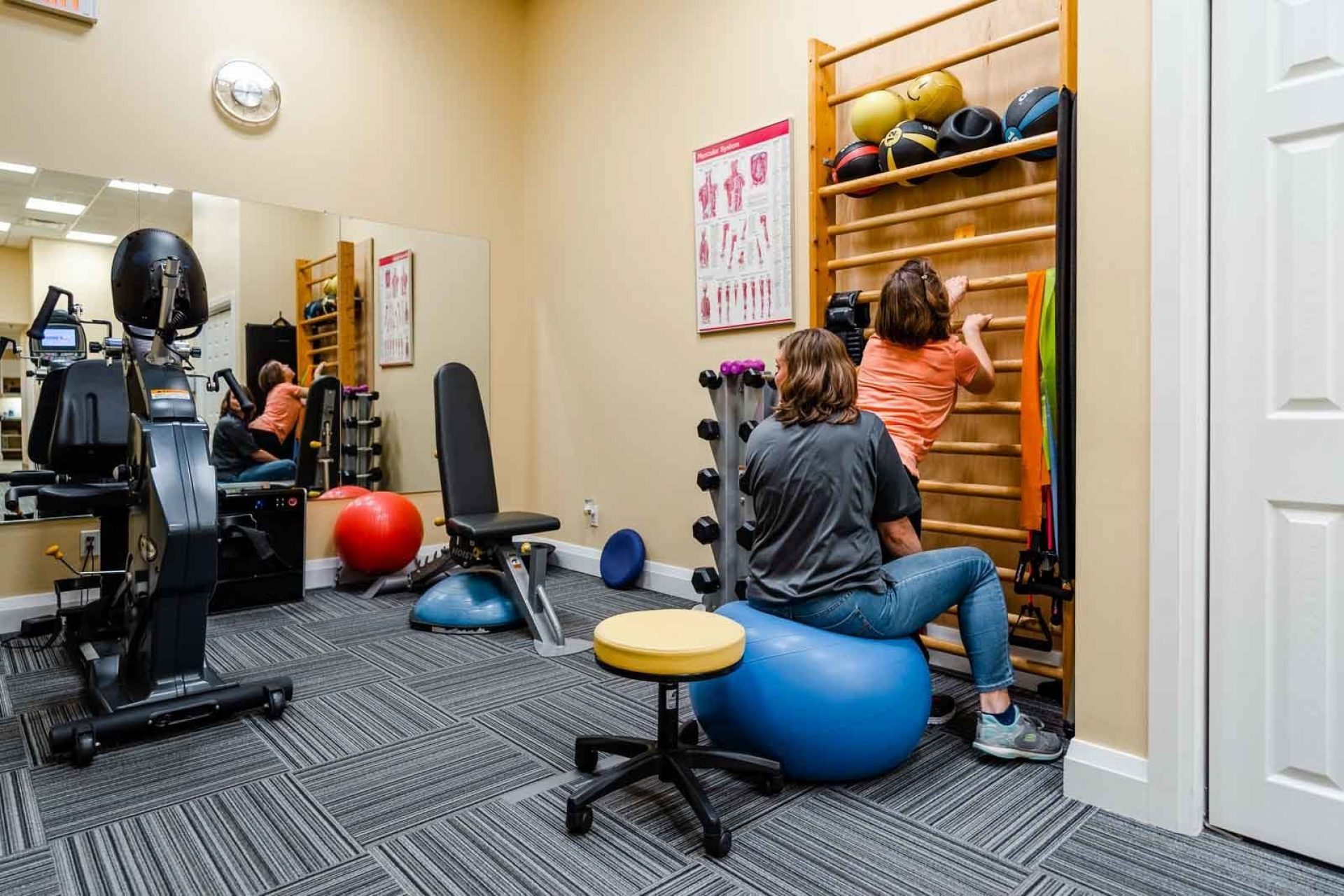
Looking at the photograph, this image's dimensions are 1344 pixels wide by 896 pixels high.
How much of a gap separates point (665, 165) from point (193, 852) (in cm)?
348

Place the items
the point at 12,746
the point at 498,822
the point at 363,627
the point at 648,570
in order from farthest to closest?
the point at 648,570, the point at 363,627, the point at 12,746, the point at 498,822

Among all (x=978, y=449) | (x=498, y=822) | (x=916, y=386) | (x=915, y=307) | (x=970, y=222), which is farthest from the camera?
(x=970, y=222)

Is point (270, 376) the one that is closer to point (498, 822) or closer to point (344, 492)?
point (344, 492)

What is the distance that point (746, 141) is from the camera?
3.66 meters

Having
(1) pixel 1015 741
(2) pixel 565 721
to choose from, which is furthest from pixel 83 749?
(1) pixel 1015 741

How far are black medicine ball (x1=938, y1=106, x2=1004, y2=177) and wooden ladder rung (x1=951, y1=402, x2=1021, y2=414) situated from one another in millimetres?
805

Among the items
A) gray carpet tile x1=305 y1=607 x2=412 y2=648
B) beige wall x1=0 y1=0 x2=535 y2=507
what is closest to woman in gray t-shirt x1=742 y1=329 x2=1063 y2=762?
gray carpet tile x1=305 y1=607 x2=412 y2=648

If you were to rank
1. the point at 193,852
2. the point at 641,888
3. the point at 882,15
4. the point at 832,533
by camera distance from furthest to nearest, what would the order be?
1. the point at 882,15
2. the point at 832,533
3. the point at 193,852
4. the point at 641,888

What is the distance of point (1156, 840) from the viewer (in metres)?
1.75

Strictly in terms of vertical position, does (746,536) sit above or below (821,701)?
above

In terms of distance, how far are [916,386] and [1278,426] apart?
95cm

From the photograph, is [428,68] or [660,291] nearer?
[660,291]

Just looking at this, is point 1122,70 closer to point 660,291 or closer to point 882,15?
point 882,15

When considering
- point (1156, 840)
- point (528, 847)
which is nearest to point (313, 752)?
point (528, 847)
